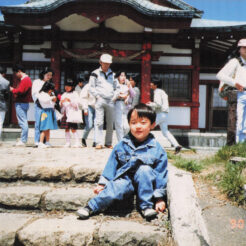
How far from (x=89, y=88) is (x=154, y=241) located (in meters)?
3.92

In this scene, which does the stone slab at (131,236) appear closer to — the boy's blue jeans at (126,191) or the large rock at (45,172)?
the boy's blue jeans at (126,191)

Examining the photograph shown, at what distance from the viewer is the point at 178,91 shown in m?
10.0

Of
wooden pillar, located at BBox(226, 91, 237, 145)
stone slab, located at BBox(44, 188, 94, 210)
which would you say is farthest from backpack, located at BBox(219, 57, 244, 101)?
stone slab, located at BBox(44, 188, 94, 210)

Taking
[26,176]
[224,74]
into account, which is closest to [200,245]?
[26,176]

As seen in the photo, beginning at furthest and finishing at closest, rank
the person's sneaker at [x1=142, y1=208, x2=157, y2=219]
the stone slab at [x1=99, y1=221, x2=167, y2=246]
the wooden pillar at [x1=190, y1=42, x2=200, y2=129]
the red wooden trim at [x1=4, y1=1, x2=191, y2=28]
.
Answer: the wooden pillar at [x1=190, y1=42, x2=200, y2=129]
the red wooden trim at [x1=4, y1=1, x2=191, y2=28]
the person's sneaker at [x1=142, y1=208, x2=157, y2=219]
the stone slab at [x1=99, y1=221, x2=167, y2=246]

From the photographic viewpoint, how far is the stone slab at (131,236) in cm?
205

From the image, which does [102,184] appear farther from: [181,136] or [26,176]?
[181,136]

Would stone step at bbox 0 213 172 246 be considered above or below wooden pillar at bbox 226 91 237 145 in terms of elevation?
below

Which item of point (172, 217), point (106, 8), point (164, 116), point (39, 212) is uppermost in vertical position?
point (106, 8)

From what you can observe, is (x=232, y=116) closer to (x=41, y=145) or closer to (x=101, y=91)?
(x=101, y=91)

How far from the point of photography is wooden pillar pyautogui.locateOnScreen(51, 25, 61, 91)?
30.1 ft

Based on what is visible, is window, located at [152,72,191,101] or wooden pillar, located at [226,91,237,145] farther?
window, located at [152,72,191,101]

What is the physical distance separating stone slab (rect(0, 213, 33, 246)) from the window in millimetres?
8259

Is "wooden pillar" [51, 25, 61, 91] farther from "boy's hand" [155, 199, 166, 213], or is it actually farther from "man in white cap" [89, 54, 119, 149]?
"boy's hand" [155, 199, 166, 213]
